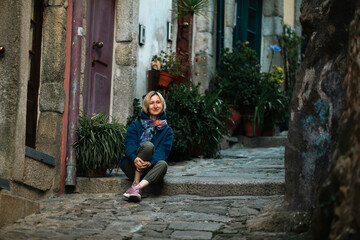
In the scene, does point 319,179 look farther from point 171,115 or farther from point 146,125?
point 171,115

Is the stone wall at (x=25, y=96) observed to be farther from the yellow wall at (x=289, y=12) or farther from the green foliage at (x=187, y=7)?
the yellow wall at (x=289, y=12)

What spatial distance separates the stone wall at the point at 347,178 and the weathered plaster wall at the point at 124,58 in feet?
15.8

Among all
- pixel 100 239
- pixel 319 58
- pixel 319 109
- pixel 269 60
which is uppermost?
pixel 269 60

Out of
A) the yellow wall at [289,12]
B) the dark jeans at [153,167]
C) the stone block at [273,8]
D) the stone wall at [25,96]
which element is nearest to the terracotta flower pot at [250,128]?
the stone block at [273,8]

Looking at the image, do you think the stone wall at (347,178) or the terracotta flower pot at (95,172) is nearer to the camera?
the stone wall at (347,178)

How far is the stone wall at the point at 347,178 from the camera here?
2.62 m

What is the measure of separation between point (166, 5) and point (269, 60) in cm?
351

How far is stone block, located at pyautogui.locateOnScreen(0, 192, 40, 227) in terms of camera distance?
430cm

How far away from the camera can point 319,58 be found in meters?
4.02

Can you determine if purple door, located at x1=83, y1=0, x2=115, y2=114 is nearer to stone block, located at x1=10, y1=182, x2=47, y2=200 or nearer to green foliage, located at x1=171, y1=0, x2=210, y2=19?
stone block, located at x1=10, y1=182, x2=47, y2=200

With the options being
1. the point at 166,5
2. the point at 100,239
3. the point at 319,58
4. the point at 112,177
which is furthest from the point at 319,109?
the point at 166,5

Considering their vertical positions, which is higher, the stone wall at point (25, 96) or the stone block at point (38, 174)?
the stone wall at point (25, 96)

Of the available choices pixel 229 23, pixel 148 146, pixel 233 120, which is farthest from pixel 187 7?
pixel 148 146

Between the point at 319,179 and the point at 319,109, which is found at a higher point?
the point at 319,109
